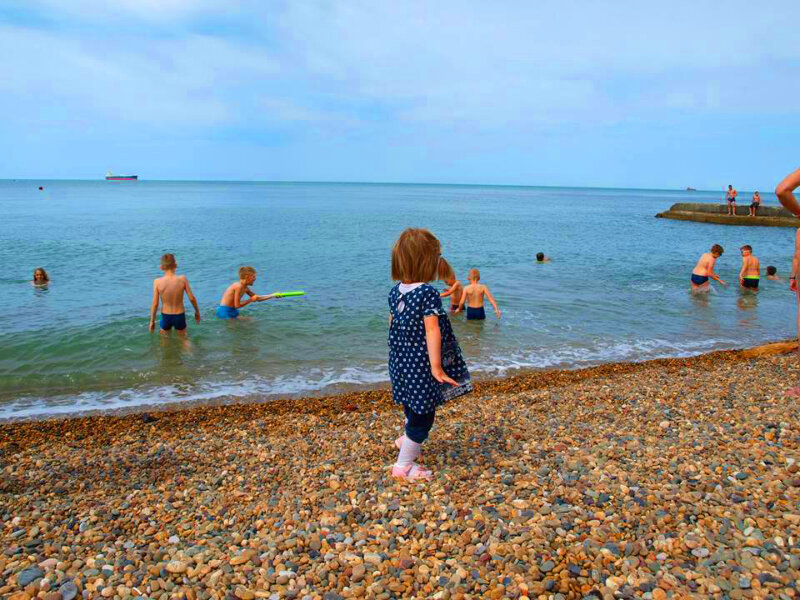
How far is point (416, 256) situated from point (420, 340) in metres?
0.63

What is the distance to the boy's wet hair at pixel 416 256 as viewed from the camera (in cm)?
395

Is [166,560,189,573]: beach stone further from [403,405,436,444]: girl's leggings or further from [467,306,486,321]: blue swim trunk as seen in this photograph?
[467,306,486,321]: blue swim trunk

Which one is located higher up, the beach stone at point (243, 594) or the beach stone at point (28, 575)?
the beach stone at point (243, 594)

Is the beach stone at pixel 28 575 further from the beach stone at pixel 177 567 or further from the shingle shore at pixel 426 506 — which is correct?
the beach stone at pixel 177 567

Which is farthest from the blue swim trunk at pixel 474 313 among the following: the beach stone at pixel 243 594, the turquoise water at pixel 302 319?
A: the beach stone at pixel 243 594

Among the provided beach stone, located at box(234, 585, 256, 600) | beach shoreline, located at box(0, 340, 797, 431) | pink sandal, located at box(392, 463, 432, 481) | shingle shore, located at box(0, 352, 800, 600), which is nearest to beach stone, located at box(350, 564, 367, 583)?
shingle shore, located at box(0, 352, 800, 600)

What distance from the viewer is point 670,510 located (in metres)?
3.72

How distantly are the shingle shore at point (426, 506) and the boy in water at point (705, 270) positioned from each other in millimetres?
11529

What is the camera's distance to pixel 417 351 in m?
4.11

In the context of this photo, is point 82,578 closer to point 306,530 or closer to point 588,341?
point 306,530

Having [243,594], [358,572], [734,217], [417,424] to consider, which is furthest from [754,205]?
[243,594]

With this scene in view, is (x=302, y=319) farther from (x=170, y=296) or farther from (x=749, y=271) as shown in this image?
(x=749, y=271)

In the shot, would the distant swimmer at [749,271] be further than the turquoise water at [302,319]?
Yes

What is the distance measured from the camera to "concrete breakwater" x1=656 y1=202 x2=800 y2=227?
43.8 meters
